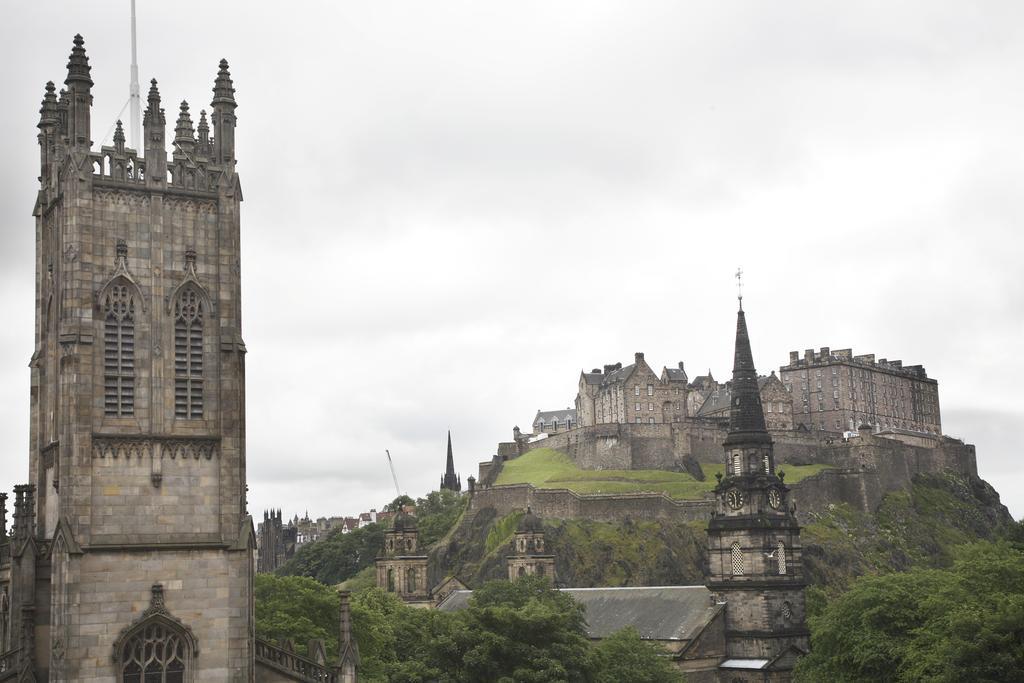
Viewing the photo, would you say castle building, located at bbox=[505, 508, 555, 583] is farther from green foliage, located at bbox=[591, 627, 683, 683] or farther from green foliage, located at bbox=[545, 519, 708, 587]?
green foliage, located at bbox=[591, 627, 683, 683]

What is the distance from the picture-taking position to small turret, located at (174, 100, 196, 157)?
105 feet

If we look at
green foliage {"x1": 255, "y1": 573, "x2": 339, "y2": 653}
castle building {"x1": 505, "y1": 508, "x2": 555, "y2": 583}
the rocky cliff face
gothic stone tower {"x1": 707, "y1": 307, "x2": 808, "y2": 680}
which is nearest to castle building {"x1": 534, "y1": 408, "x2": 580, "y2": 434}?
the rocky cliff face

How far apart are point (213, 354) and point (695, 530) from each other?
84.0 m

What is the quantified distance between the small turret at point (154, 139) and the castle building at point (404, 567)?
67.9 metres

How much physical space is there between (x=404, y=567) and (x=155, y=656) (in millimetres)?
67687

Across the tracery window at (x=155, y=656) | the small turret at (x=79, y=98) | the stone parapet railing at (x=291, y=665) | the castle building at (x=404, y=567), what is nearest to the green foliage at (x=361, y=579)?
the castle building at (x=404, y=567)

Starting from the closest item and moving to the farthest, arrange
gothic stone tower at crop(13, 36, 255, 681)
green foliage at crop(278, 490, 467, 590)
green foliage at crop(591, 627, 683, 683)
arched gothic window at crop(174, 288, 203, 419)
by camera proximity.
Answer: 1. gothic stone tower at crop(13, 36, 255, 681)
2. arched gothic window at crop(174, 288, 203, 419)
3. green foliage at crop(591, 627, 683, 683)
4. green foliage at crop(278, 490, 467, 590)

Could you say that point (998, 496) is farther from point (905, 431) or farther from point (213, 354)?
point (213, 354)

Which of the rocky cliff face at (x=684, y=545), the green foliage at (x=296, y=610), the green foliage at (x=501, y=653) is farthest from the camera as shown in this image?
the rocky cliff face at (x=684, y=545)

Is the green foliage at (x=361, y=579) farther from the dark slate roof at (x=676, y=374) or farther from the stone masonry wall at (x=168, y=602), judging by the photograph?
the stone masonry wall at (x=168, y=602)

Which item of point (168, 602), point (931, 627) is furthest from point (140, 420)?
point (931, 627)

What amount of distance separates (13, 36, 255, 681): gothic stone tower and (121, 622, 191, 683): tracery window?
1.3 inches

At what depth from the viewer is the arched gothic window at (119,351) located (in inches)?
1202

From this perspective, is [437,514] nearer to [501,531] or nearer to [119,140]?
[501,531]
